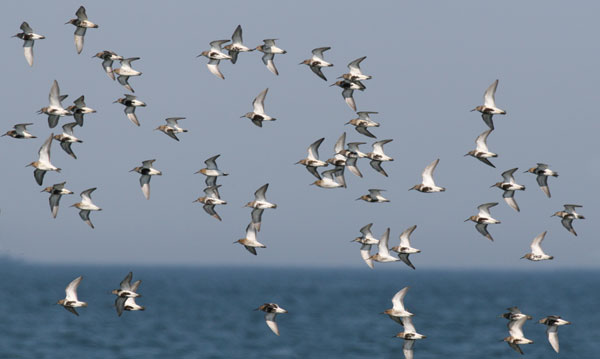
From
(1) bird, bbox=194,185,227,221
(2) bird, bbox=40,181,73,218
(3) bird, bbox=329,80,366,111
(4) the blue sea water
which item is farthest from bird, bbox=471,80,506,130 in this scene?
(4) the blue sea water

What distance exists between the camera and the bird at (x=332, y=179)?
62219 mm

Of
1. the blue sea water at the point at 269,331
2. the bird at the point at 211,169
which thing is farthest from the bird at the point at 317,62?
the blue sea water at the point at 269,331

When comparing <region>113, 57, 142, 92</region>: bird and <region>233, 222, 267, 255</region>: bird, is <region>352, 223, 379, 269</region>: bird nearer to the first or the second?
<region>233, 222, 267, 255</region>: bird

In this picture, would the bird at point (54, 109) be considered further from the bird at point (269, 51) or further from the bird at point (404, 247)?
the bird at point (404, 247)

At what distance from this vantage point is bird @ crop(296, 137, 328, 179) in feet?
202

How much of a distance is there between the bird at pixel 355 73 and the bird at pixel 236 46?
596 cm

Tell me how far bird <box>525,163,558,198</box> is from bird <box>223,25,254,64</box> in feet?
57.5

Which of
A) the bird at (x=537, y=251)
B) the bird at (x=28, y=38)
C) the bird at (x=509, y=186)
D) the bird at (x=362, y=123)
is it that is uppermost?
the bird at (x=28, y=38)

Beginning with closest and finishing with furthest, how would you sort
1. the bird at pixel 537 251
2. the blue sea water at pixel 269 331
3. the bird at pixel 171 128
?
the bird at pixel 537 251 → the bird at pixel 171 128 → the blue sea water at pixel 269 331

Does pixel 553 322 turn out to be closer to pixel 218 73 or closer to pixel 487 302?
pixel 218 73

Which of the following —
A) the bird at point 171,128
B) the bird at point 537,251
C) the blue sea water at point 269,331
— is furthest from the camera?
the blue sea water at point 269,331

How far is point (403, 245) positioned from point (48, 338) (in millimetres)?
73106

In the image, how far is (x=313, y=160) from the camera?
203ft

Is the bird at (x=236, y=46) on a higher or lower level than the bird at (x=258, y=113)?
higher
